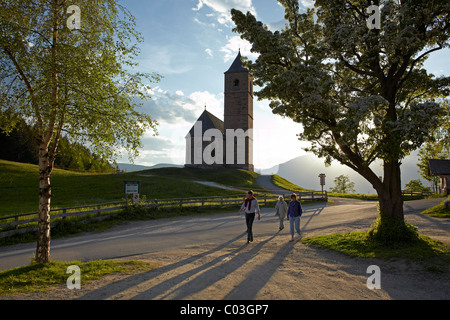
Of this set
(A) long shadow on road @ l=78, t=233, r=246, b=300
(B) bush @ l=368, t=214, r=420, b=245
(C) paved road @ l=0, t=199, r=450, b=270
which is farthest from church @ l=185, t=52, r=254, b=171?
(A) long shadow on road @ l=78, t=233, r=246, b=300

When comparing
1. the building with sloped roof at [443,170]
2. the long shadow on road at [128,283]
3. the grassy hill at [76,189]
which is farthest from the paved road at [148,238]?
the building with sloped roof at [443,170]

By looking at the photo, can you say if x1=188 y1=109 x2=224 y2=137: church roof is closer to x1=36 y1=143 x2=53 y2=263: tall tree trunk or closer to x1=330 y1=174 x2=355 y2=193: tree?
x1=330 y1=174 x2=355 y2=193: tree

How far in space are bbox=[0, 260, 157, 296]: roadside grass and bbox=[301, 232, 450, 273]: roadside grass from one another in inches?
237

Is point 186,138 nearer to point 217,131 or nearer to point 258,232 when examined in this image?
point 217,131

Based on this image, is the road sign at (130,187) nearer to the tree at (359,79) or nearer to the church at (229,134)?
the tree at (359,79)

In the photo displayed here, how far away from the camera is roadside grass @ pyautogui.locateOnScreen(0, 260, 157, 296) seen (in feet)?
18.7

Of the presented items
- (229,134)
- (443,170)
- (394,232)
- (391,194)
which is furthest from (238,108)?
(394,232)

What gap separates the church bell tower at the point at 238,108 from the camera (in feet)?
213

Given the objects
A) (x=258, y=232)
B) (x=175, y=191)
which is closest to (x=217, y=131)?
(x=175, y=191)

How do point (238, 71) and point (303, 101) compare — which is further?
point (238, 71)

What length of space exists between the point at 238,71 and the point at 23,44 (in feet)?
204

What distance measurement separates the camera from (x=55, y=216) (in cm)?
1319

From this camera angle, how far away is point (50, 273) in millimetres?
6496

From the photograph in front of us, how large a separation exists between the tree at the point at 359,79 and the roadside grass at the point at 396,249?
614 millimetres
